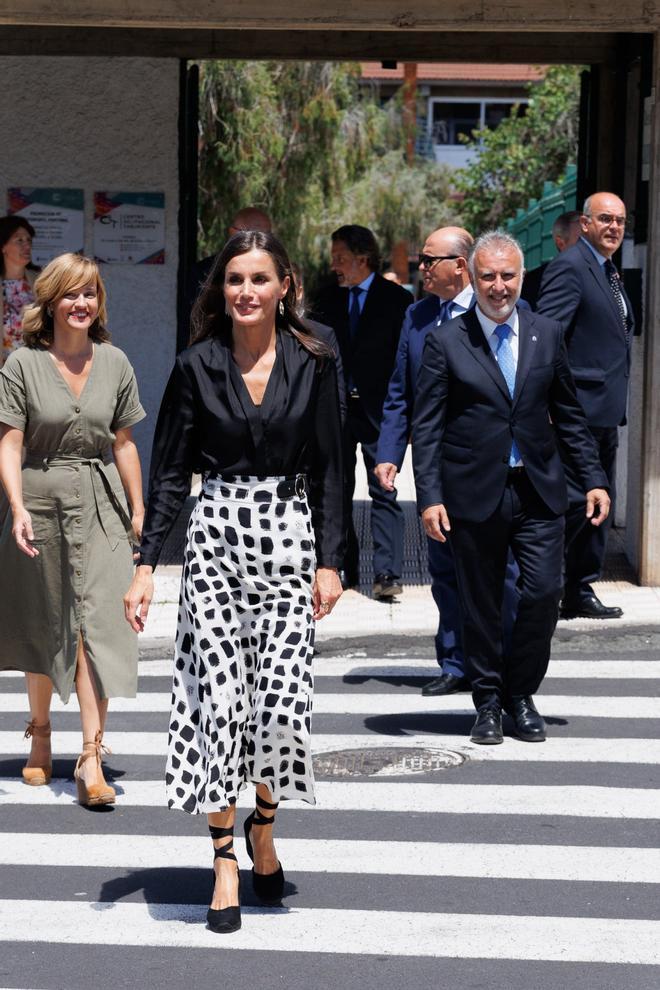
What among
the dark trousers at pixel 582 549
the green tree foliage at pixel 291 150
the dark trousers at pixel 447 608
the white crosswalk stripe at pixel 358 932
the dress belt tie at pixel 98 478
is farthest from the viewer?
the green tree foliage at pixel 291 150

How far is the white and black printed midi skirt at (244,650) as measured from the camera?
519 centimetres

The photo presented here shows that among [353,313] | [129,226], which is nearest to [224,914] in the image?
[353,313]

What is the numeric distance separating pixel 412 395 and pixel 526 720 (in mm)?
2171

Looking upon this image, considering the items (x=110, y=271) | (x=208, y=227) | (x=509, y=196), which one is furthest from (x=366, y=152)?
(x=110, y=271)

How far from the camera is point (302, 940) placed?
16.6 ft

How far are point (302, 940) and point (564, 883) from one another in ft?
3.08

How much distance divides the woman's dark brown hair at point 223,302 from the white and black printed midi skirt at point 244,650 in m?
0.45

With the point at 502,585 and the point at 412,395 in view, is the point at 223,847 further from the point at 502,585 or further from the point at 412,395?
the point at 412,395

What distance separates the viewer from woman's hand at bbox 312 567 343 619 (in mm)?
5320

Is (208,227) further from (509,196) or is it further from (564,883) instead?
(564,883)

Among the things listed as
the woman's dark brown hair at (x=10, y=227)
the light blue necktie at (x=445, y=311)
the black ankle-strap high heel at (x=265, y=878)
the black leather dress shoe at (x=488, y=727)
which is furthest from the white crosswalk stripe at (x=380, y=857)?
the woman's dark brown hair at (x=10, y=227)

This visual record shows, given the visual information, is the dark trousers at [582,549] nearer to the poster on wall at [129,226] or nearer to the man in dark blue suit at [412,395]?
the man in dark blue suit at [412,395]

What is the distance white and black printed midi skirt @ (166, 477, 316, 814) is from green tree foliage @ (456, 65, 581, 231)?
31496 mm

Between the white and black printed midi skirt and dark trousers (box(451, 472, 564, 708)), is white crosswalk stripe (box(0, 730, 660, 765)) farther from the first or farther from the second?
the white and black printed midi skirt
